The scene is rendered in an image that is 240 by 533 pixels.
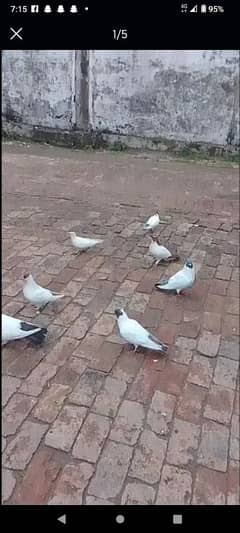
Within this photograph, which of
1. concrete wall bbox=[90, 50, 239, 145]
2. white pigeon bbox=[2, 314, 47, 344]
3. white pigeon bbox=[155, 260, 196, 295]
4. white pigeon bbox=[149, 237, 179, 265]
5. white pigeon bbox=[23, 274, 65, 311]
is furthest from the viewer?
concrete wall bbox=[90, 50, 239, 145]

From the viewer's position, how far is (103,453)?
6.66 ft

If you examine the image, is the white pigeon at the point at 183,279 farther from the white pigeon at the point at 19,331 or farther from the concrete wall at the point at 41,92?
the concrete wall at the point at 41,92

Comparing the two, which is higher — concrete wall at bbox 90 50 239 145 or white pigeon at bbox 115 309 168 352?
concrete wall at bbox 90 50 239 145

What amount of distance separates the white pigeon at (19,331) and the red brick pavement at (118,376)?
91 millimetres

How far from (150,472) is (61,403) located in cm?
62

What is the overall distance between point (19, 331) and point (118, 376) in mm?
666

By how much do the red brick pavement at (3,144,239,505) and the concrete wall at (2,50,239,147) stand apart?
14.8 feet

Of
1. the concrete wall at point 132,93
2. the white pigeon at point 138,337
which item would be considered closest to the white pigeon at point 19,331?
the white pigeon at point 138,337

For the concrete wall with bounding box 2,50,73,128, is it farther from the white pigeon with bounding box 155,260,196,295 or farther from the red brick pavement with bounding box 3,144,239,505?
the white pigeon with bounding box 155,260,196,295

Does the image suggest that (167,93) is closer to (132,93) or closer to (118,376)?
(132,93)

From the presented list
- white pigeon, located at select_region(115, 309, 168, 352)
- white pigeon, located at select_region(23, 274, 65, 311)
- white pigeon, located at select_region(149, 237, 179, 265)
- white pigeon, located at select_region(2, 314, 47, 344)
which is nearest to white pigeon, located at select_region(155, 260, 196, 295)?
white pigeon, located at select_region(149, 237, 179, 265)

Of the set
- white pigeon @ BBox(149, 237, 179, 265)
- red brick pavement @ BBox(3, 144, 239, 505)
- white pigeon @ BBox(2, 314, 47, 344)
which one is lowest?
red brick pavement @ BBox(3, 144, 239, 505)

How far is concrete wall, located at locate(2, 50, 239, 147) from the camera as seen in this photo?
340 inches

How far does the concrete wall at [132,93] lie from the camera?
863cm
